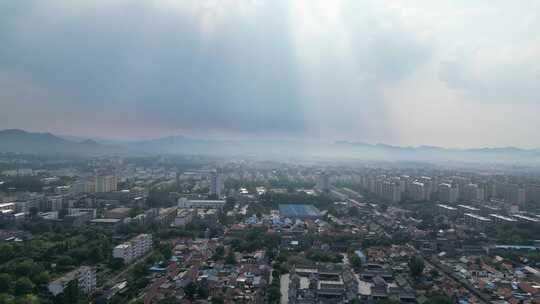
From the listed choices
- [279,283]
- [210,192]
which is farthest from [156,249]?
[210,192]

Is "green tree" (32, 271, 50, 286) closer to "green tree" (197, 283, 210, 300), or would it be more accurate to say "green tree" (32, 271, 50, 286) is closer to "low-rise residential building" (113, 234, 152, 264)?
"low-rise residential building" (113, 234, 152, 264)

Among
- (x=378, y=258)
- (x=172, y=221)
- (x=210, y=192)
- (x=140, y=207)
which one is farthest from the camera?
(x=210, y=192)

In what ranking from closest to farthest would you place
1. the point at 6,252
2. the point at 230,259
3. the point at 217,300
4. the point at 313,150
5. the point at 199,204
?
the point at 217,300 < the point at 6,252 < the point at 230,259 < the point at 199,204 < the point at 313,150

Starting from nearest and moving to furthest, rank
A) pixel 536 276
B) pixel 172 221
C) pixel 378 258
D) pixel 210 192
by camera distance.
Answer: pixel 536 276 → pixel 378 258 → pixel 172 221 → pixel 210 192

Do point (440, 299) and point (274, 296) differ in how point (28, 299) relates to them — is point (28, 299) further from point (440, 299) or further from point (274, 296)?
point (440, 299)

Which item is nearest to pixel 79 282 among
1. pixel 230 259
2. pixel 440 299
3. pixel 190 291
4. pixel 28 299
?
pixel 28 299


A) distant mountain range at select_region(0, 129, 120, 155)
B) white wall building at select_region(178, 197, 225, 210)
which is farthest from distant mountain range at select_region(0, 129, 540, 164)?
white wall building at select_region(178, 197, 225, 210)

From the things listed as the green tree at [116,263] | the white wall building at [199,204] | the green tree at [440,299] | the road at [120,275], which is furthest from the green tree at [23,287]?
the white wall building at [199,204]

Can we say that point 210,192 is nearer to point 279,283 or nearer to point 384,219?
point 384,219
